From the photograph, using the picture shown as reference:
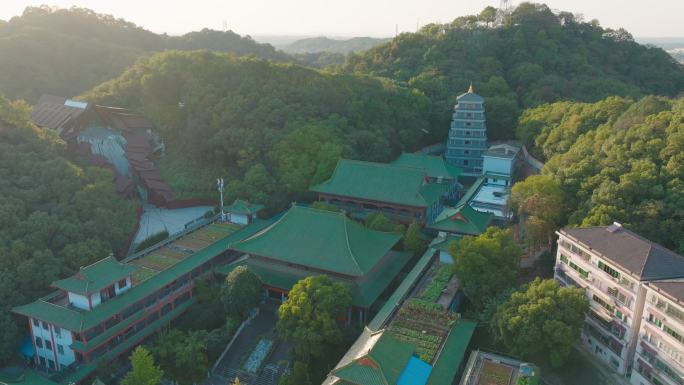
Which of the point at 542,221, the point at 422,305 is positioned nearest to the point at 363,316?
the point at 422,305

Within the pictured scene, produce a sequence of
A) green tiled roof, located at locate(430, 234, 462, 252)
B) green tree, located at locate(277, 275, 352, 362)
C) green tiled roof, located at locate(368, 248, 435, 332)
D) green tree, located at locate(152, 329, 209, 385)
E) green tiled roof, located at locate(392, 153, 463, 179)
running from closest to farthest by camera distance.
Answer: green tree, located at locate(277, 275, 352, 362) → green tree, located at locate(152, 329, 209, 385) → green tiled roof, located at locate(368, 248, 435, 332) → green tiled roof, located at locate(430, 234, 462, 252) → green tiled roof, located at locate(392, 153, 463, 179)

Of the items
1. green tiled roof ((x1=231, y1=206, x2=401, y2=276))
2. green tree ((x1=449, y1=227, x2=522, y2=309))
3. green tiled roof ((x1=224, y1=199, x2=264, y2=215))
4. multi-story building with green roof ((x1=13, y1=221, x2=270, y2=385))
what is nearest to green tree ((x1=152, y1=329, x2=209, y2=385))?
multi-story building with green roof ((x1=13, y1=221, x2=270, y2=385))

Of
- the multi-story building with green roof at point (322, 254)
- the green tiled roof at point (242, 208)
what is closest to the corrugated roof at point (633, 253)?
the multi-story building with green roof at point (322, 254)

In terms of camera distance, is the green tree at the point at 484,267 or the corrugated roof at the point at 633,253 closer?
the corrugated roof at the point at 633,253

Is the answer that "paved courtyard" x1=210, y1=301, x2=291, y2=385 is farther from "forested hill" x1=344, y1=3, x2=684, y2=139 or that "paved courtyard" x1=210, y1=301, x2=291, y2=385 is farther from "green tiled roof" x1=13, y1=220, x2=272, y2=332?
"forested hill" x1=344, y1=3, x2=684, y2=139

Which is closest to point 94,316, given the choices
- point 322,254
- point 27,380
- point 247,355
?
point 27,380

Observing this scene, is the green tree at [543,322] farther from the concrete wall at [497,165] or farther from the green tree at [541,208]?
the concrete wall at [497,165]

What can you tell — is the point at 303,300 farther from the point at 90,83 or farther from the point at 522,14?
the point at 522,14

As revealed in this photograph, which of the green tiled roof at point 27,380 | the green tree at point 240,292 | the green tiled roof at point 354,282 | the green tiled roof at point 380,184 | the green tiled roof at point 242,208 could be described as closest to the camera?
the green tiled roof at point 27,380
